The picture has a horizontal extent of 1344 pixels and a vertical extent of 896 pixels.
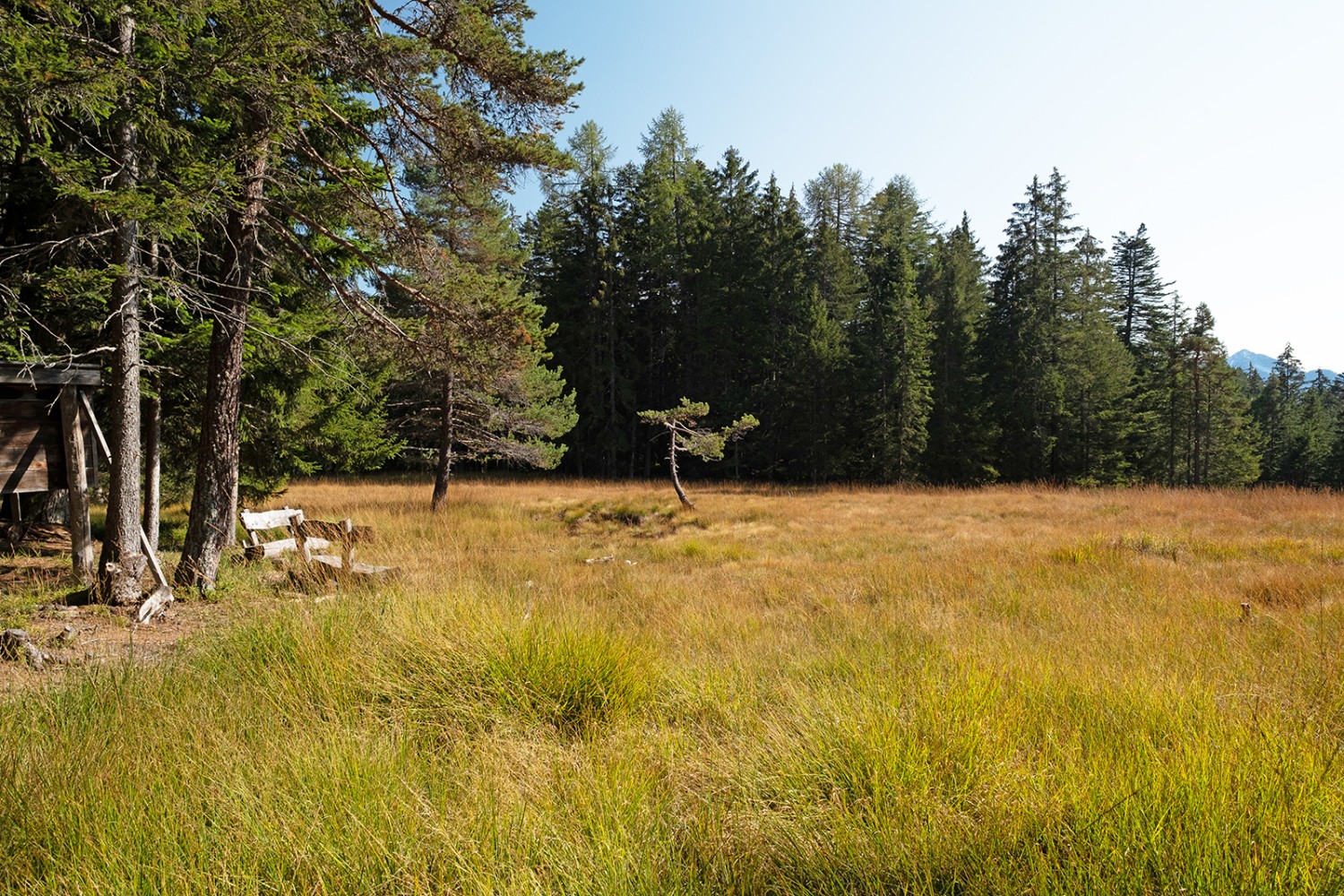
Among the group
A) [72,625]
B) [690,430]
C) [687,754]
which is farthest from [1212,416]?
[72,625]

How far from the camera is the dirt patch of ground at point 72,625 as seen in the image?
4102mm

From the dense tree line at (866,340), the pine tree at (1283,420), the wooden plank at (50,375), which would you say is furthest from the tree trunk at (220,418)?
the pine tree at (1283,420)

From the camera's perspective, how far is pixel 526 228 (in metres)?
38.3

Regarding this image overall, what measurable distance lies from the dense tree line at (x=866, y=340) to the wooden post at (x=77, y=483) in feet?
81.8

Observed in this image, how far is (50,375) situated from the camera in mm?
6082

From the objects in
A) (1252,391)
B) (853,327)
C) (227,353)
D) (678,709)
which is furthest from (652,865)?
(1252,391)

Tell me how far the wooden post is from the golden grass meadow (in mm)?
3370

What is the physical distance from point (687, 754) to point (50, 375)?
747cm

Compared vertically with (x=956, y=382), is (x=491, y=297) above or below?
below

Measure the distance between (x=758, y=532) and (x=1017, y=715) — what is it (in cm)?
1129

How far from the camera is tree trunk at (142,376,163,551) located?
7.43m

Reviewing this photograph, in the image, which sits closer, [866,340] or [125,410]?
[125,410]

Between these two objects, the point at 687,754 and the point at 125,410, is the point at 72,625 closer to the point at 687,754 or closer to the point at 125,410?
the point at 125,410

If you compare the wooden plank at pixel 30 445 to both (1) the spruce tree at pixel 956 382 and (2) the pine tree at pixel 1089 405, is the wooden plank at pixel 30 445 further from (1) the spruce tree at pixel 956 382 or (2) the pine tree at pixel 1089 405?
(2) the pine tree at pixel 1089 405
